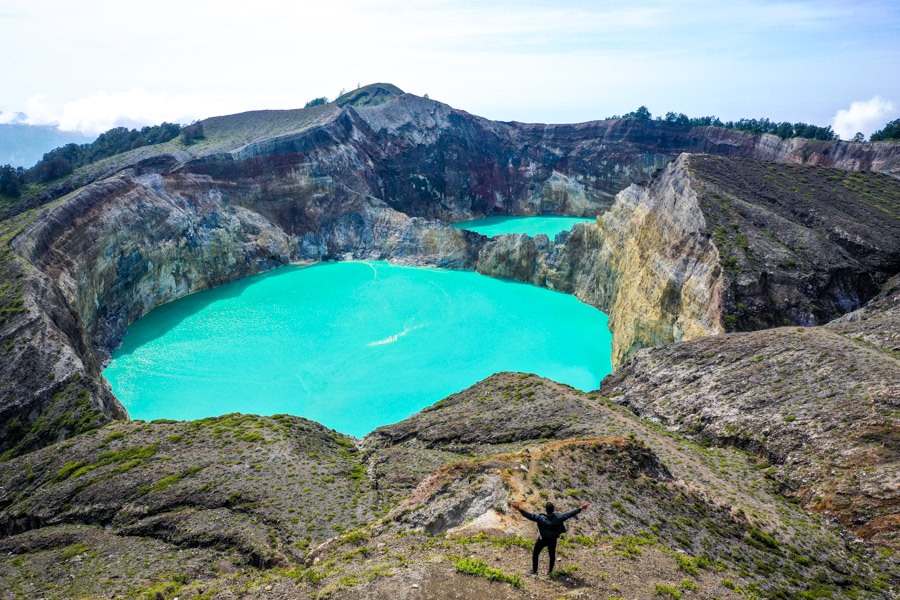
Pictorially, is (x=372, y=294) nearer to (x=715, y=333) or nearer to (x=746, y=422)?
(x=715, y=333)

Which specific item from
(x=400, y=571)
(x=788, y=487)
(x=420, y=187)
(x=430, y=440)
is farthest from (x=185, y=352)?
(x=420, y=187)

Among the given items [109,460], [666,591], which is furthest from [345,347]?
[666,591]

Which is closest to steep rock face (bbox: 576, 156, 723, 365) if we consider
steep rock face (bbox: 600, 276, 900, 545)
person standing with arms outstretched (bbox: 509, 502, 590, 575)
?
steep rock face (bbox: 600, 276, 900, 545)

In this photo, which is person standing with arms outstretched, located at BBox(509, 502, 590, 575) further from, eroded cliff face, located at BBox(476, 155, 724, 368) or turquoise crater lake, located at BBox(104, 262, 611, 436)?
eroded cliff face, located at BBox(476, 155, 724, 368)

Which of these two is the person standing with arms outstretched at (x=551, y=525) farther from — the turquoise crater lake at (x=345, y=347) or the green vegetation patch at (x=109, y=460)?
the turquoise crater lake at (x=345, y=347)

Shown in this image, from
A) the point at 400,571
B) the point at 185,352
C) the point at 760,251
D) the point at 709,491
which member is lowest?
the point at 185,352
